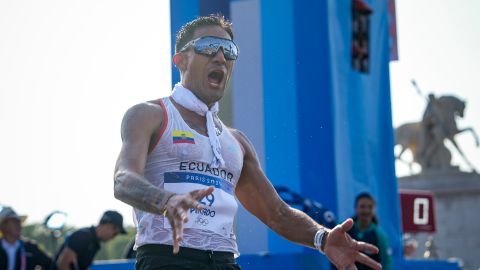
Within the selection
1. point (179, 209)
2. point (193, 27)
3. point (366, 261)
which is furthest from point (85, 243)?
point (179, 209)

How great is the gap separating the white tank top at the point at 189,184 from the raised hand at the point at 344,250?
0.48 m

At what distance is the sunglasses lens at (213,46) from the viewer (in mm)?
4676

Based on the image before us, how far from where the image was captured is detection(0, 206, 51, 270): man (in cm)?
942

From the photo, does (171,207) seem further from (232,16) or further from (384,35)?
(384,35)

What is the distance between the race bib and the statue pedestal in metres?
24.6

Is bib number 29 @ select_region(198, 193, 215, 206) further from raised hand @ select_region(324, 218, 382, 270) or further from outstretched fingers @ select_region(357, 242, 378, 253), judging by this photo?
outstretched fingers @ select_region(357, 242, 378, 253)

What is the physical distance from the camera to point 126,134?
418cm

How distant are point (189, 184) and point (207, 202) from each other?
0.12 meters

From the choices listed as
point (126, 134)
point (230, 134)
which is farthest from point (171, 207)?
point (230, 134)

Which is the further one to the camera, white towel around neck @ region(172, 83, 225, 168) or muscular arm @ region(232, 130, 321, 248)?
muscular arm @ region(232, 130, 321, 248)

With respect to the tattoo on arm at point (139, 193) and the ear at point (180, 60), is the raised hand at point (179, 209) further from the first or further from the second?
the ear at point (180, 60)

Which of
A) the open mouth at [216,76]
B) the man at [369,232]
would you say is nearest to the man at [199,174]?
the open mouth at [216,76]

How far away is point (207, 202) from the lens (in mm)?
4277

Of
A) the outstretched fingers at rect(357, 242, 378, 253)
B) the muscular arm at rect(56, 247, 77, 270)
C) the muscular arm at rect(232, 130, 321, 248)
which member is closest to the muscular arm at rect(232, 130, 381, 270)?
the muscular arm at rect(232, 130, 321, 248)
